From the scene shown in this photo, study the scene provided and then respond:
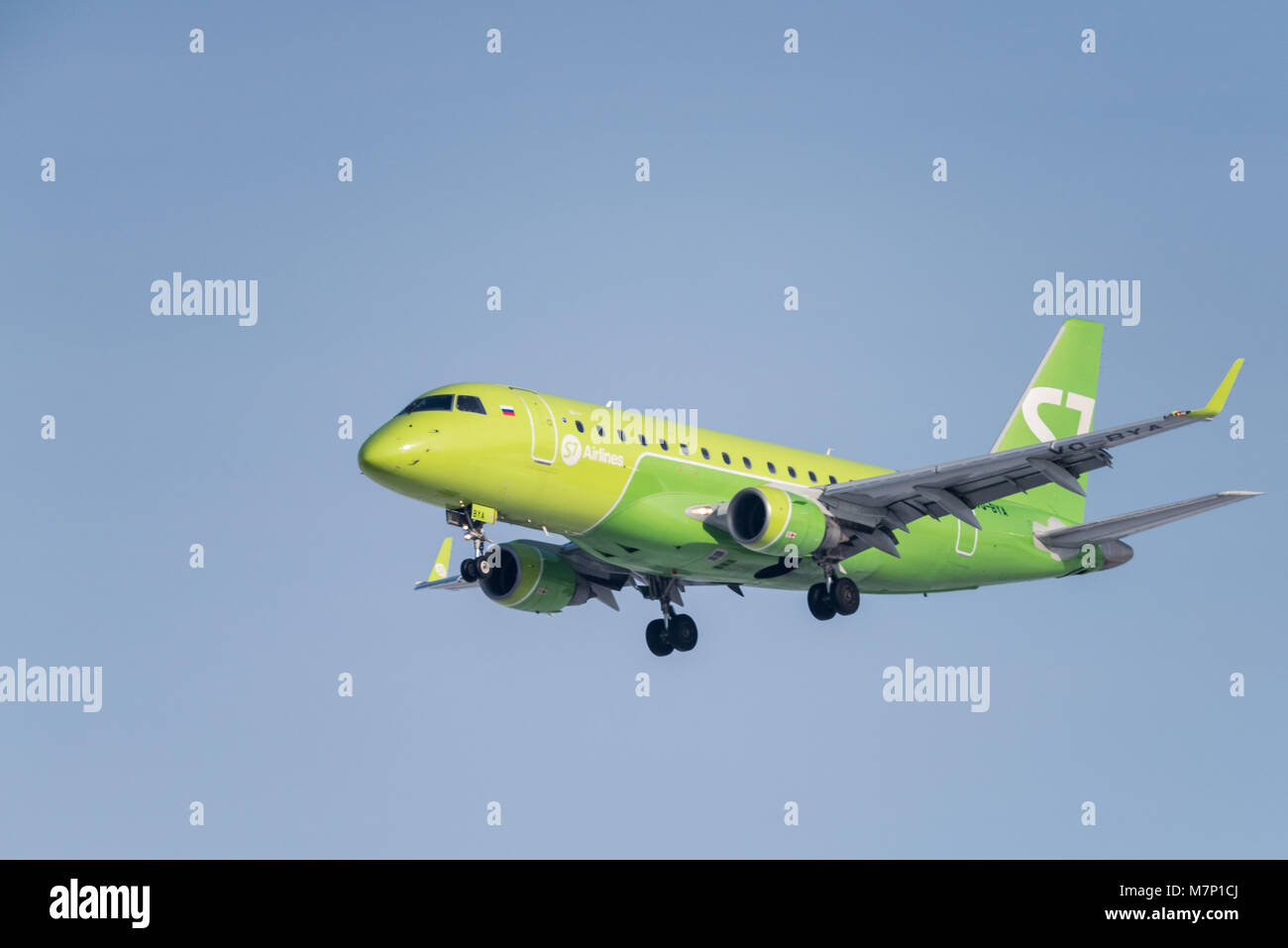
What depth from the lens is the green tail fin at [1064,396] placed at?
52.8 meters

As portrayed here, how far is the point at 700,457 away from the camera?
4209 centimetres

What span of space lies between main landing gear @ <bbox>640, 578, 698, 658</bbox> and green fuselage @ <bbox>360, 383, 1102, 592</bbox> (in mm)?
2294

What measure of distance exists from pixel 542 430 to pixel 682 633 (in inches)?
408

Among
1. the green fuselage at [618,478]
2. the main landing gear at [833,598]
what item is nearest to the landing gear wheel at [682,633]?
the green fuselage at [618,478]

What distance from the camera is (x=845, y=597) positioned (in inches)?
1693

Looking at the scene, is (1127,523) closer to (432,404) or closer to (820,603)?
(820,603)

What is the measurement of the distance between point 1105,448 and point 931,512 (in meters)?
5.49

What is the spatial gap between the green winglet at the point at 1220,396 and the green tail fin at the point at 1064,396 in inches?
609

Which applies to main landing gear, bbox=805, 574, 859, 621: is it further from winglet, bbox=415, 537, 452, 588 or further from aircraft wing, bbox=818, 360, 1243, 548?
winglet, bbox=415, 537, 452, 588

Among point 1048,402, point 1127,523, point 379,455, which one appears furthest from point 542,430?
point 1048,402

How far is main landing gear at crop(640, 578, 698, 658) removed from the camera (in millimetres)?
47219

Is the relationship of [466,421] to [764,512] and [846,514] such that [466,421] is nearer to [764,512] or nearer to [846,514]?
[764,512]

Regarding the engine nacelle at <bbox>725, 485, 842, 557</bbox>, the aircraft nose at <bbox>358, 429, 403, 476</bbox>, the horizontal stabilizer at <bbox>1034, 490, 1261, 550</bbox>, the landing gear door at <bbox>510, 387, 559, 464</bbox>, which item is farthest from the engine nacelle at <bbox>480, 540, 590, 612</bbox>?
the horizontal stabilizer at <bbox>1034, 490, 1261, 550</bbox>
